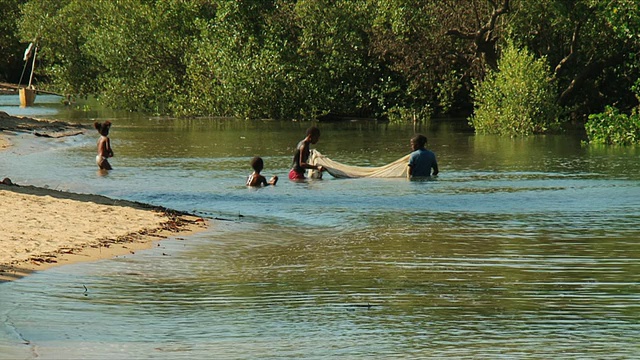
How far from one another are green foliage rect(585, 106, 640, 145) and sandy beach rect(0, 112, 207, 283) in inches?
719

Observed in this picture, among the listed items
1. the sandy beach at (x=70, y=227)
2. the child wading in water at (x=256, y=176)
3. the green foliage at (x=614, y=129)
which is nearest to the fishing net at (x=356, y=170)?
the child wading in water at (x=256, y=176)

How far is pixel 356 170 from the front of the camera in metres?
22.3

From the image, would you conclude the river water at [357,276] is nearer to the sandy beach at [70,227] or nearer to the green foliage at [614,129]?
the sandy beach at [70,227]

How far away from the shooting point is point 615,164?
24.9 metres

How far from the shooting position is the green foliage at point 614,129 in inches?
1228

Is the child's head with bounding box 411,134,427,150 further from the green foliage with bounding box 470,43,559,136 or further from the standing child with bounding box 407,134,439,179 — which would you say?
the green foliage with bounding box 470,43,559,136

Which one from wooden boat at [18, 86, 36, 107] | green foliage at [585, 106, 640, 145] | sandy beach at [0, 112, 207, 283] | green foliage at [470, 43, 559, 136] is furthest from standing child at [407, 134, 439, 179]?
wooden boat at [18, 86, 36, 107]

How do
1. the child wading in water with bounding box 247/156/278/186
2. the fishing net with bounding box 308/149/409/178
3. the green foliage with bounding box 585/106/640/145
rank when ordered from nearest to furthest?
the child wading in water with bounding box 247/156/278/186 < the fishing net with bounding box 308/149/409/178 < the green foliage with bounding box 585/106/640/145

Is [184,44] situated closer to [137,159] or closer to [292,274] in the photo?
[137,159]

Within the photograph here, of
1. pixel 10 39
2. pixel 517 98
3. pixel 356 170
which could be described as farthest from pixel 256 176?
pixel 10 39

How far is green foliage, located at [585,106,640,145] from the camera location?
31203 millimetres

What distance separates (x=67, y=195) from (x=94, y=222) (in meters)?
2.97

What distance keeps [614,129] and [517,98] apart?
4.40 metres

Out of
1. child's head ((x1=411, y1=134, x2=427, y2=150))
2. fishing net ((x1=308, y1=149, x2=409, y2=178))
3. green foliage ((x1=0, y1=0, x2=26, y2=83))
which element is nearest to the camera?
child's head ((x1=411, y1=134, x2=427, y2=150))
